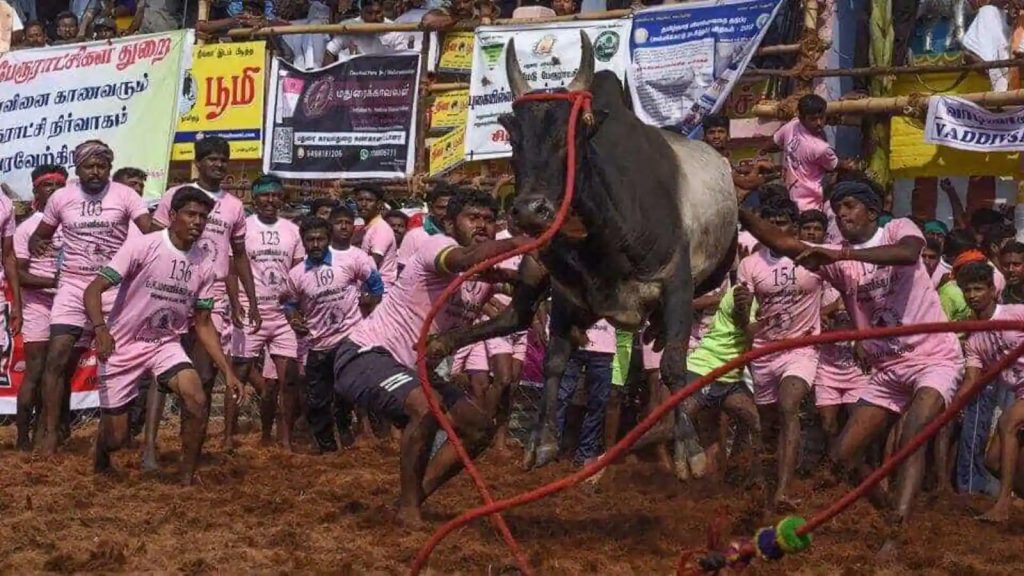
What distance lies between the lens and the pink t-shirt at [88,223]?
11.7m

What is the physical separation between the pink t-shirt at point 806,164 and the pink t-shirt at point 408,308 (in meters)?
4.32

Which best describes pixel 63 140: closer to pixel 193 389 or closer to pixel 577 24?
pixel 577 24

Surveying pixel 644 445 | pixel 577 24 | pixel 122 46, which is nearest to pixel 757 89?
pixel 577 24

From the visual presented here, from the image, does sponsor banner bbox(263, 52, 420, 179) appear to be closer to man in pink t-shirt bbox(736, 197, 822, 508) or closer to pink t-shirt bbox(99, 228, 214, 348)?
pink t-shirt bbox(99, 228, 214, 348)

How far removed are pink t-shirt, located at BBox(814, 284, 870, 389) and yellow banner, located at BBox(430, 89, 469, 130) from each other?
232 inches

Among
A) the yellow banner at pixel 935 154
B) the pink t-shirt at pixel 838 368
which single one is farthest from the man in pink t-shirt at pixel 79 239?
the yellow banner at pixel 935 154

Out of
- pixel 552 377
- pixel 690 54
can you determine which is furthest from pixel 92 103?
pixel 552 377

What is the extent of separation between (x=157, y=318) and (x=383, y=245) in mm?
4010

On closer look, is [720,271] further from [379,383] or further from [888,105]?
[888,105]

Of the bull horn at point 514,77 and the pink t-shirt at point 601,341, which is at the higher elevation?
the bull horn at point 514,77

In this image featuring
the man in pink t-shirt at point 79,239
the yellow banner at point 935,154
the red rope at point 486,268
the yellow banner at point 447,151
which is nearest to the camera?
the red rope at point 486,268

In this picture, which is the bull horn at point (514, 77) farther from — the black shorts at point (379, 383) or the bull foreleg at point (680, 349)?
the black shorts at point (379, 383)

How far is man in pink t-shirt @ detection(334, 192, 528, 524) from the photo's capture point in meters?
8.61

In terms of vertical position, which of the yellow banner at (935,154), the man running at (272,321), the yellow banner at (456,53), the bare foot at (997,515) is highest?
the yellow banner at (456,53)
